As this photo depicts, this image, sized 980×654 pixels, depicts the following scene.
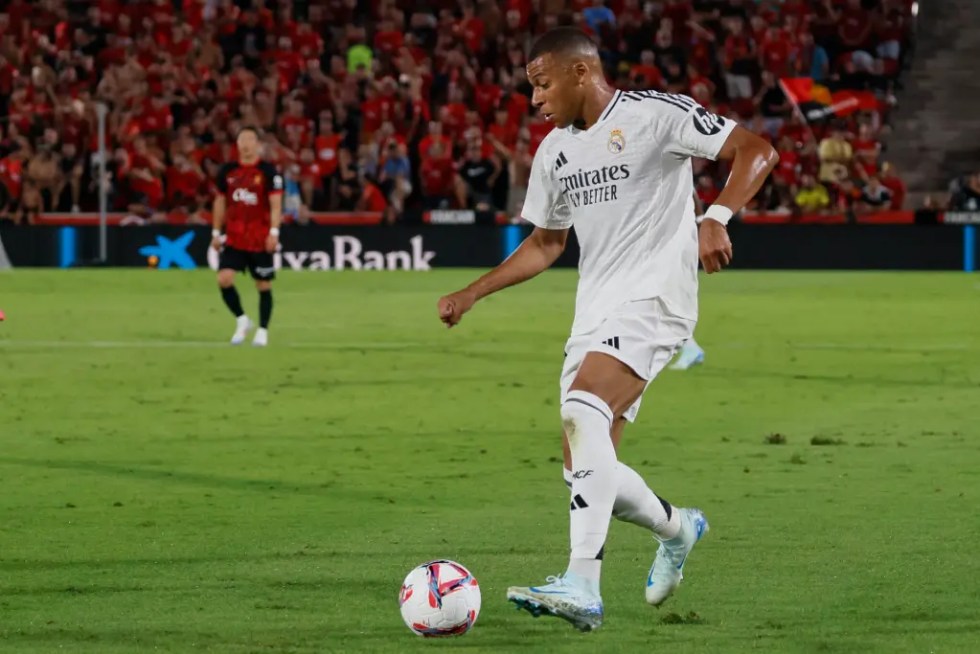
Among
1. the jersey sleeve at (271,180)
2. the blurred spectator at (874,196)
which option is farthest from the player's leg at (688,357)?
the blurred spectator at (874,196)

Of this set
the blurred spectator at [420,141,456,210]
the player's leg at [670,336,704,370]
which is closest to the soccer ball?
the player's leg at [670,336,704,370]

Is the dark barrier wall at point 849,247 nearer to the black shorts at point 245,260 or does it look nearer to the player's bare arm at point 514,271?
the black shorts at point 245,260

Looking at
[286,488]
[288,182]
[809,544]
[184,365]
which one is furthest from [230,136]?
[809,544]

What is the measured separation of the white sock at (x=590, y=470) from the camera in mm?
6035

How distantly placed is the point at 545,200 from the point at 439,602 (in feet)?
5.63

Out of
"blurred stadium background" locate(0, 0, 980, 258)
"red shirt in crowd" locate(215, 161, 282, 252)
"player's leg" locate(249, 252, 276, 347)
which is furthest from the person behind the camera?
"blurred stadium background" locate(0, 0, 980, 258)

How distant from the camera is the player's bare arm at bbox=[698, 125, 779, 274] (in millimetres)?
5926

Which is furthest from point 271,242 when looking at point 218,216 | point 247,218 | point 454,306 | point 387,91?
point 387,91

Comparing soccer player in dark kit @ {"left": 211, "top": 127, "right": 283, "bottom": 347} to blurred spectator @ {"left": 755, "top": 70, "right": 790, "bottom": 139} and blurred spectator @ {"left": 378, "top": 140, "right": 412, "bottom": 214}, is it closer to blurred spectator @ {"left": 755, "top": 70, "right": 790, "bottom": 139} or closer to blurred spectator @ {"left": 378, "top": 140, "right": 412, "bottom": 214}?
blurred spectator @ {"left": 378, "top": 140, "right": 412, "bottom": 214}

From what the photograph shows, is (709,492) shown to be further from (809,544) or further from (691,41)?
(691,41)

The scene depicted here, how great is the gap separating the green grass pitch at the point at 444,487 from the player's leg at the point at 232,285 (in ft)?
1.08

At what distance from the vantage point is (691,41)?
1361 inches

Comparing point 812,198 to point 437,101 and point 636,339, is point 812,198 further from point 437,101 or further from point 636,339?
point 636,339

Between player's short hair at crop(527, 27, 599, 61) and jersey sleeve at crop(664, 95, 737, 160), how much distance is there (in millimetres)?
363
